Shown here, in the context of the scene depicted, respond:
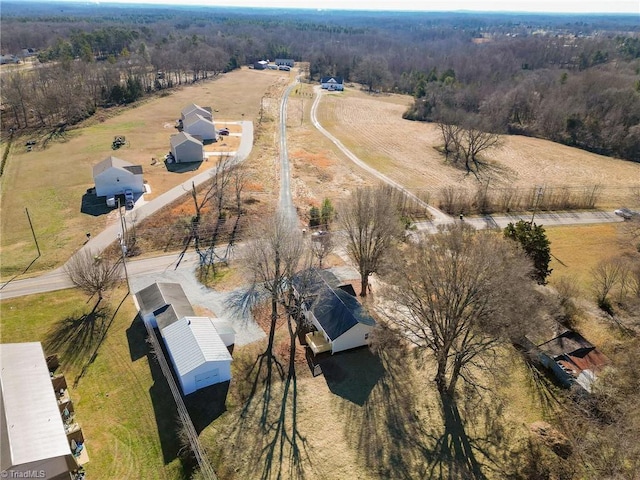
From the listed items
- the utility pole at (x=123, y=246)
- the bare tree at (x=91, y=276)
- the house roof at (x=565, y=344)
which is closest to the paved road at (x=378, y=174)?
the house roof at (x=565, y=344)

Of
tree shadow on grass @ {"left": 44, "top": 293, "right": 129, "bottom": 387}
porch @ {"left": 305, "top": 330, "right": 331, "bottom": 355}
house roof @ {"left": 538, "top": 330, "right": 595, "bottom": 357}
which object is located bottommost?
porch @ {"left": 305, "top": 330, "right": 331, "bottom": 355}

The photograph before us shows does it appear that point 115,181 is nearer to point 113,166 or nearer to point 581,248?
point 113,166

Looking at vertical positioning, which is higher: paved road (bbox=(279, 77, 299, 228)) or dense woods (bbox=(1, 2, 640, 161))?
dense woods (bbox=(1, 2, 640, 161))

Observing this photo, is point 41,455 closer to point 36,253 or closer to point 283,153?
point 36,253

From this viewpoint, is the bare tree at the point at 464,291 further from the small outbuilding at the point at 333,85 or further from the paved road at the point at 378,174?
the small outbuilding at the point at 333,85

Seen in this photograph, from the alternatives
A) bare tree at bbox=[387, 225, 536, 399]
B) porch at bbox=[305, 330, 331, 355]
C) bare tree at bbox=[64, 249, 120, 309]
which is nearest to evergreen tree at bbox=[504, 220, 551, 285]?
bare tree at bbox=[387, 225, 536, 399]

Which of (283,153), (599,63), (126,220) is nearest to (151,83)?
(283,153)

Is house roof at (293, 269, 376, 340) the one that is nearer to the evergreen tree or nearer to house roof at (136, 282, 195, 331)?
house roof at (136, 282, 195, 331)

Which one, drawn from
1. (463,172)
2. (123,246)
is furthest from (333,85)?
(123,246)
